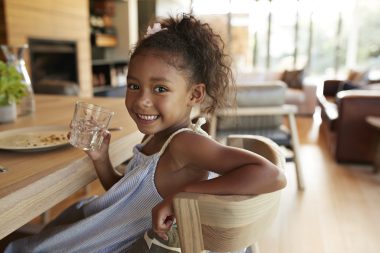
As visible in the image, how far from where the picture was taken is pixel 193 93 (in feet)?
2.95

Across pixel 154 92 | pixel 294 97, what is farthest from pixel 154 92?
pixel 294 97

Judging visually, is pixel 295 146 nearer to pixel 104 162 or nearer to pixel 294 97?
pixel 104 162

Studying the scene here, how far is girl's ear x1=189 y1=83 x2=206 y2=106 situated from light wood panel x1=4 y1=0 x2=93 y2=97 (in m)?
3.54

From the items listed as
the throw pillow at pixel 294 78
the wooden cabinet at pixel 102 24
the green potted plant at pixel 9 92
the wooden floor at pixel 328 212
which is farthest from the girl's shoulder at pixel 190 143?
the throw pillow at pixel 294 78

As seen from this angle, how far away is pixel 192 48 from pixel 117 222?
45 cm

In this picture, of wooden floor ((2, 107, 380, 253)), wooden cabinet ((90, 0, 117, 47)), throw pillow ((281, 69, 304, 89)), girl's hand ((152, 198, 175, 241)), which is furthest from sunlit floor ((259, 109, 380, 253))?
wooden cabinet ((90, 0, 117, 47))

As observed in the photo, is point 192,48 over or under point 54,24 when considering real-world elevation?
under

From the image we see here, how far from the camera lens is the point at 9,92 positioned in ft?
4.28

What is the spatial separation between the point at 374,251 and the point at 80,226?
5.48 feet

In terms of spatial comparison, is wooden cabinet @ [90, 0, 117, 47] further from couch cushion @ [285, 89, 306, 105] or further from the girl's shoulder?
the girl's shoulder

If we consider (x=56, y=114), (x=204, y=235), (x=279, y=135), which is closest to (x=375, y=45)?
(x=279, y=135)

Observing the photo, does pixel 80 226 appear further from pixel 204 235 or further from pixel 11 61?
pixel 11 61

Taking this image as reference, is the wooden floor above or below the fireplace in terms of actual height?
below

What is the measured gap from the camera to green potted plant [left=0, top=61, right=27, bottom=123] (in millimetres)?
1288
